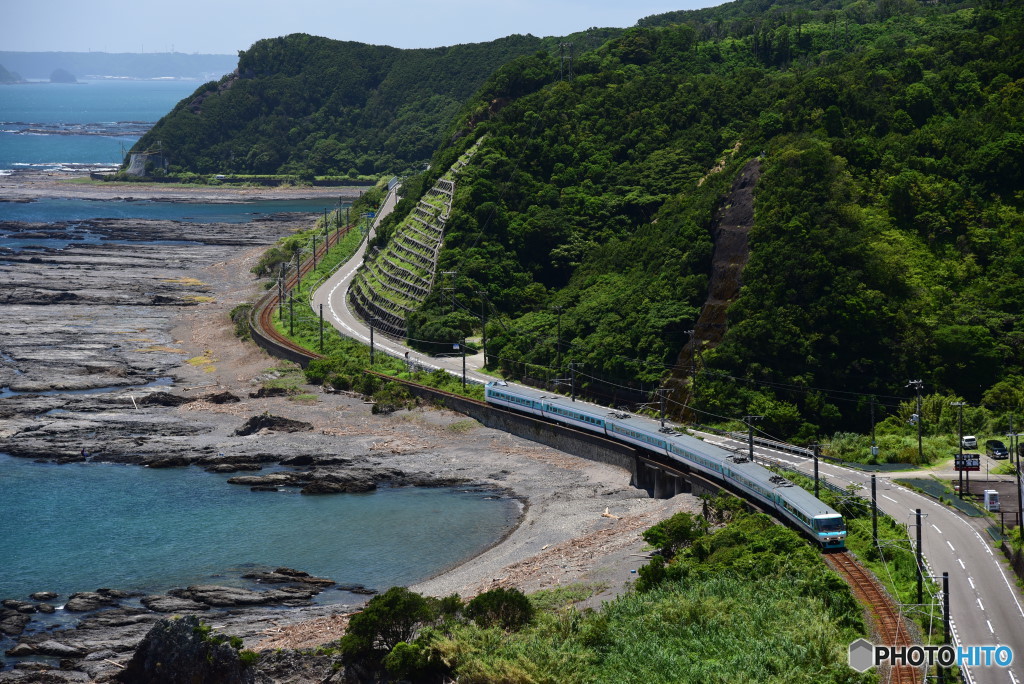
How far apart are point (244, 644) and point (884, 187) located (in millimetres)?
64117

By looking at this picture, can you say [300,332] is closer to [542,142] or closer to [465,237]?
[465,237]

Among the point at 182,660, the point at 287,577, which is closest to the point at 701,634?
the point at 182,660

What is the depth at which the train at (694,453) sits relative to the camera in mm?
52000

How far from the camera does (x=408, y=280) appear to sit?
118 metres

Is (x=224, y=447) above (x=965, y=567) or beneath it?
beneath

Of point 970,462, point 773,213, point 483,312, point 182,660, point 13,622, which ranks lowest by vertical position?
point 13,622

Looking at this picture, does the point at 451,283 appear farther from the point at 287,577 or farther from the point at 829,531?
the point at 829,531

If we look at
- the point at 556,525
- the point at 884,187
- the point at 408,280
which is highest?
the point at 884,187

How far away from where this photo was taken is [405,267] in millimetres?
121688

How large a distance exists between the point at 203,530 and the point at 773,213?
155 ft

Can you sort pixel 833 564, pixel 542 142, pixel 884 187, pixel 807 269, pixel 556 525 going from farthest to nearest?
pixel 542 142 < pixel 884 187 < pixel 807 269 < pixel 556 525 < pixel 833 564

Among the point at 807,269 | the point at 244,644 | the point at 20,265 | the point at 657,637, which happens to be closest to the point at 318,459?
the point at 244,644

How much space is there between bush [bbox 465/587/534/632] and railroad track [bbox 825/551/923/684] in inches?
507
